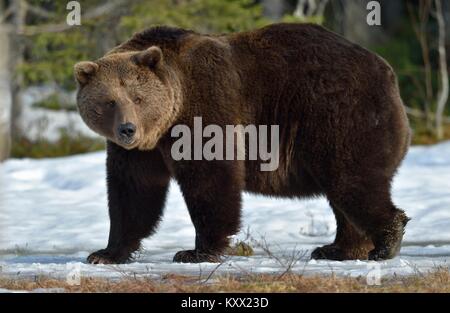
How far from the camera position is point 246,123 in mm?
8000

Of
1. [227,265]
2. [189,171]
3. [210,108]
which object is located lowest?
[227,265]

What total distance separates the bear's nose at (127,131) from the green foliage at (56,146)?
9.47m

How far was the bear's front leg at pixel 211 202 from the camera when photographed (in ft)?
25.0

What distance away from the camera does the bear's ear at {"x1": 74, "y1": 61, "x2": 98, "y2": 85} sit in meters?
7.61

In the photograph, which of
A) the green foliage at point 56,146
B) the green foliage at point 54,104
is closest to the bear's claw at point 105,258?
the green foliage at point 56,146

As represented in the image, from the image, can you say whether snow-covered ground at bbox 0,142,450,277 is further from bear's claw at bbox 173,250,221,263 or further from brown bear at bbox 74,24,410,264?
brown bear at bbox 74,24,410,264

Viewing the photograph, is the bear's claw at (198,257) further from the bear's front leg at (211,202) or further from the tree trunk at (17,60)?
the tree trunk at (17,60)

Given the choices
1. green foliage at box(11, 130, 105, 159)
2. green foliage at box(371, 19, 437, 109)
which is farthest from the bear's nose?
green foliage at box(371, 19, 437, 109)

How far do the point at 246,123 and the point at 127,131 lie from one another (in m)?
1.11

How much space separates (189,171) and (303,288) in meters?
1.96

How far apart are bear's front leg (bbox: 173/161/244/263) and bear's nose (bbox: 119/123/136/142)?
48 centimetres

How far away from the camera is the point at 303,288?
5.95 m

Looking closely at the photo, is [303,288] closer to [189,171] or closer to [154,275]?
[154,275]
